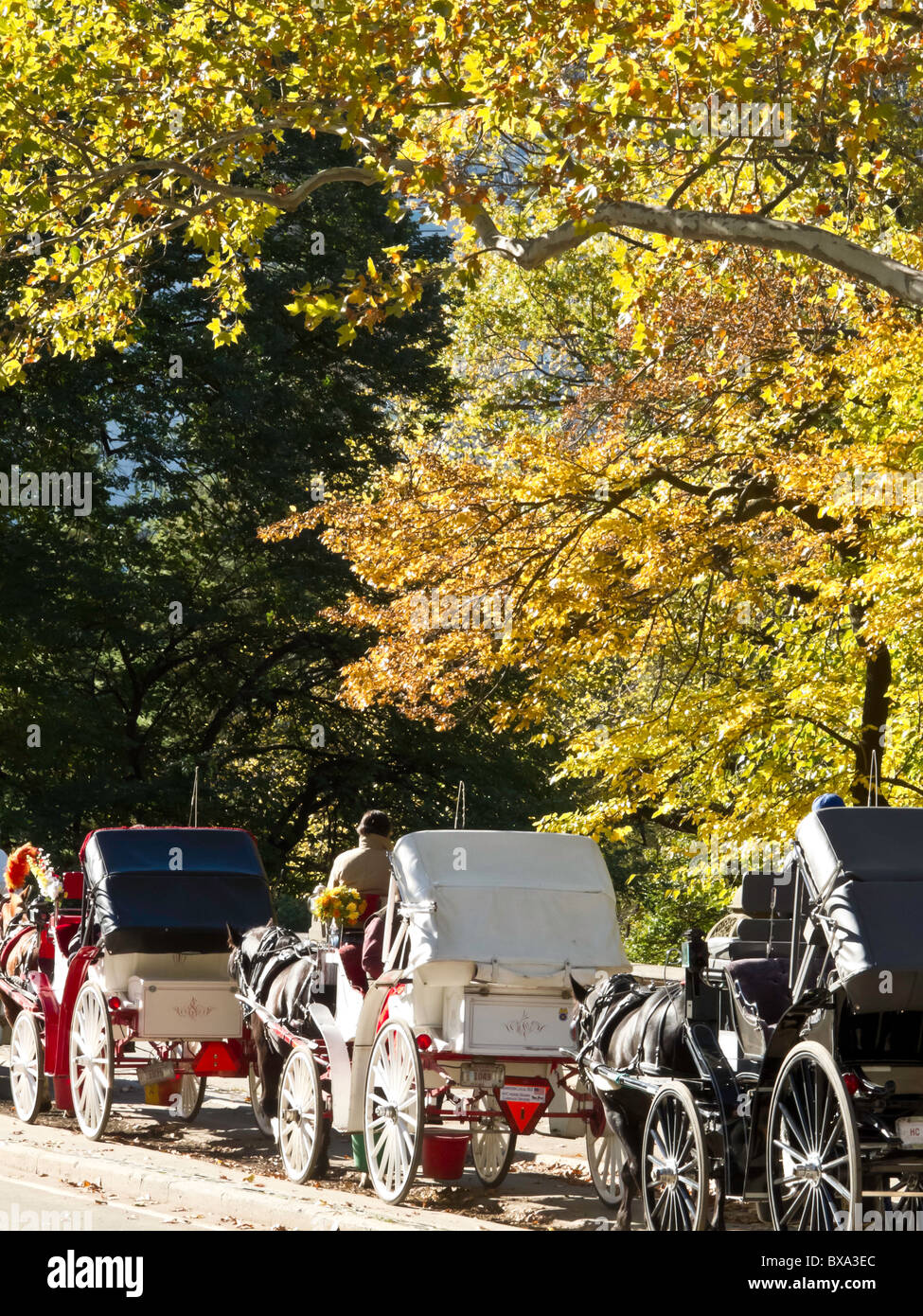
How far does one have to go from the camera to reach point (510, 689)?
2728 cm

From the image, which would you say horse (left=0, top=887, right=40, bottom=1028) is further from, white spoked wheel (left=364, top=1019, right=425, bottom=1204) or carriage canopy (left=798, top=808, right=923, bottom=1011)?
carriage canopy (left=798, top=808, right=923, bottom=1011)

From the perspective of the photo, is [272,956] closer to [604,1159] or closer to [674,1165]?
[604,1159]

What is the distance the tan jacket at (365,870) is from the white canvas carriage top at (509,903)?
5.58 feet

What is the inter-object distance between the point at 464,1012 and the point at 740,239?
4967 mm

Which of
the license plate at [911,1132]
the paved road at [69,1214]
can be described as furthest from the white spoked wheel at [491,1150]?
the license plate at [911,1132]

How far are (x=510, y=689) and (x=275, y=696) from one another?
477 cm

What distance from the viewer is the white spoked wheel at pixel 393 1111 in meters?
9.28

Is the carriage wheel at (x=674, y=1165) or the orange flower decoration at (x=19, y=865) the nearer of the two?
the carriage wheel at (x=674, y=1165)

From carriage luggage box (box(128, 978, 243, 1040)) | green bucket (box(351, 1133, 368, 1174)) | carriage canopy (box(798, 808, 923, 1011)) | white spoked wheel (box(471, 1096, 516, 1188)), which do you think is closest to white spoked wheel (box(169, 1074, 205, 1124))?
carriage luggage box (box(128, 978, 243, 1040))

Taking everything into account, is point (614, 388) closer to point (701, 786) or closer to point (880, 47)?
point (701, 786)

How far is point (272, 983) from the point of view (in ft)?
38.5

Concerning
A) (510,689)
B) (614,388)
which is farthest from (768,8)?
(510,689)

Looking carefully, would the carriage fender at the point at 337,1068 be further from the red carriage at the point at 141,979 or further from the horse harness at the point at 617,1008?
the red carriage at the point at 141,979

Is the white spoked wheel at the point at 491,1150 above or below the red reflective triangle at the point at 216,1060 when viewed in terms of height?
below
